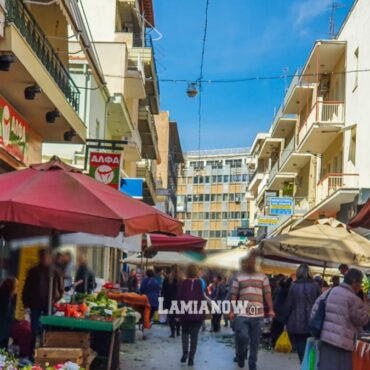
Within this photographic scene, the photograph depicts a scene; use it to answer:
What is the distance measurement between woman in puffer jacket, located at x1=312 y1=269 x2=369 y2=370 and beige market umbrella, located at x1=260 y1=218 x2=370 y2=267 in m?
4.64

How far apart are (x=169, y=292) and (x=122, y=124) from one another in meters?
12.4

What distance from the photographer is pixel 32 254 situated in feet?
45.5

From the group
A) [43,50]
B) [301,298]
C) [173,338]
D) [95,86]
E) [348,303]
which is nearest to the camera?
[348,303]

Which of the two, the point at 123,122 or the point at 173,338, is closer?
the point at 173,338

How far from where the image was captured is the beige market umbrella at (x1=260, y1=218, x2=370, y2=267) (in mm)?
12195

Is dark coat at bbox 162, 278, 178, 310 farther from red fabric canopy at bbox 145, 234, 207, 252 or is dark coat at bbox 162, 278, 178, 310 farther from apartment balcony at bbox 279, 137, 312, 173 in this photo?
apartment balcony at bbox 279, 137, 312, 173

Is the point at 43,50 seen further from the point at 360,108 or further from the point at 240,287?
the point at 360,108

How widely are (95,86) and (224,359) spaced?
12475 millimetres

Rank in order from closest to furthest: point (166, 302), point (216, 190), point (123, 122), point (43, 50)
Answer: point (43, 50) → point (166, 302) → point (123, 122) → point (216, 190)

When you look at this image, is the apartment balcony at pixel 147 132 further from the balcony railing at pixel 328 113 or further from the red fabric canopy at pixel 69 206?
the red fabric canopy at pixel 69 206

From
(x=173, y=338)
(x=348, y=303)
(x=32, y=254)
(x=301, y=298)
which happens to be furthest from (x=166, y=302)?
(x=348, y=303)

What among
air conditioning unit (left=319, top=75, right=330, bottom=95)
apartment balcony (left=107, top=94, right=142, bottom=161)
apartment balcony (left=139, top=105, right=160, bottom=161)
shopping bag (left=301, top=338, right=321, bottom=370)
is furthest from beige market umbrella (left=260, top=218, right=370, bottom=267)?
apartment balcony (left=139, top=105, right=160, bottom=161)

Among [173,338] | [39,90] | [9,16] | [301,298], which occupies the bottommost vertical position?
[173,338]

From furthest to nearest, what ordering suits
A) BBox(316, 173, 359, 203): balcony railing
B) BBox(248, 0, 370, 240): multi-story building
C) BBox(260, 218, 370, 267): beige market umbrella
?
BBox(316, 173, 359, 203): balcony railing
BBox(248, 0, 370, 240): multi-story building
BBox(260, 218, 370, 267): beige market umbrella
